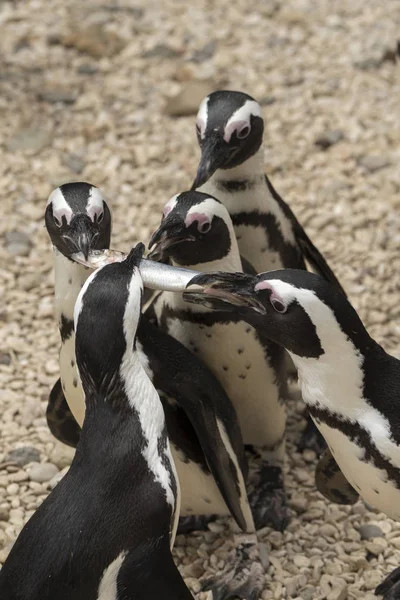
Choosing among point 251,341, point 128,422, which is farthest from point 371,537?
point 128,422

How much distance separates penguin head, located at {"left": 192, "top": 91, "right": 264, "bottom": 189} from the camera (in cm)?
331

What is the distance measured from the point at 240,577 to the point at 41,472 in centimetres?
74

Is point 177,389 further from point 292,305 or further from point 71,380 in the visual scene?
point 292,305

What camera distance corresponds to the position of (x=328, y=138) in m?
5.05

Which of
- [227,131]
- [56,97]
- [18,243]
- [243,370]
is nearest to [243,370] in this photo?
[243,370]

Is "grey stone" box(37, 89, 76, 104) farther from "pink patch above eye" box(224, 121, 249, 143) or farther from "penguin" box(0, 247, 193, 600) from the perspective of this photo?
"penguin" box(0, 247, 193, 600)

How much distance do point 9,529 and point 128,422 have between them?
0.93m

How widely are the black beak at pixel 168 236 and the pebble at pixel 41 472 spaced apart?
869 mm

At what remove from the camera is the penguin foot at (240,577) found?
2.98 meters

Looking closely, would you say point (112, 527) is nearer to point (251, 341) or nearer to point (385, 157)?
point (251, 341)

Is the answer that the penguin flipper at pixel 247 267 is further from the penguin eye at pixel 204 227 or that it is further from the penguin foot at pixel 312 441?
the penguin foot at pixel 312 441

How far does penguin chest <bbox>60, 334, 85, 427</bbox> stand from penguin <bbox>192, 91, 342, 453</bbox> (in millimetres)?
709

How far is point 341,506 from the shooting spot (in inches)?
129

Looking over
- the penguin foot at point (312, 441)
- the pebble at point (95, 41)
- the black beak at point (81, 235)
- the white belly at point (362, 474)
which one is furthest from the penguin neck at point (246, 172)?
the pebble at point (95, 41)
